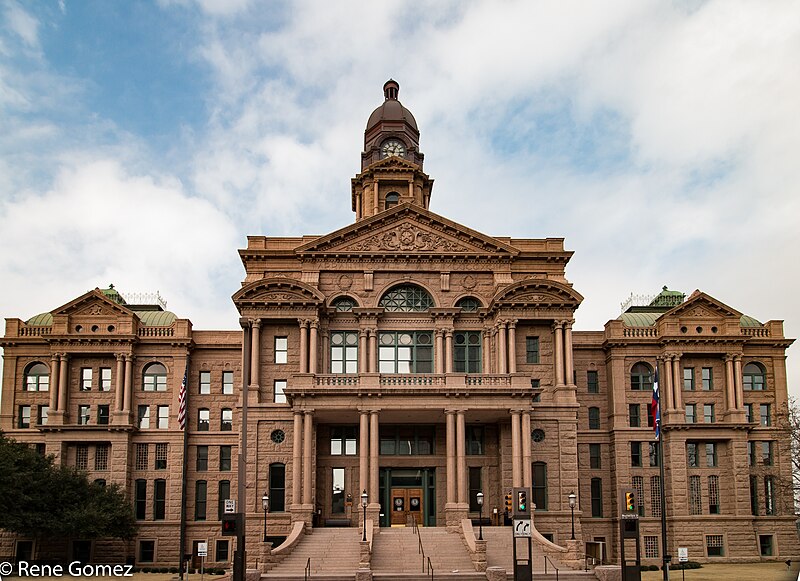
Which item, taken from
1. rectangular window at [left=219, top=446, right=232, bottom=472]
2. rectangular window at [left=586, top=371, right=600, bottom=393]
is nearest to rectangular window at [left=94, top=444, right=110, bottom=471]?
rectangular window at [left=219, top=446, right=232, bottom=472]

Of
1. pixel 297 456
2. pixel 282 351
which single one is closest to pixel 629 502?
pixel 297 456

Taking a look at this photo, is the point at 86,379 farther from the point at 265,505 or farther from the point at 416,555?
the point at 416,555

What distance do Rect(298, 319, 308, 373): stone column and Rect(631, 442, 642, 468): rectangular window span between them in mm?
22104

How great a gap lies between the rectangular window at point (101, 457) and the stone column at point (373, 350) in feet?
58.2

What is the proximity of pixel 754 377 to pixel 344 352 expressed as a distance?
27883 millimetres

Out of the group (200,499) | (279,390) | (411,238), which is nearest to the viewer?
(279,390)

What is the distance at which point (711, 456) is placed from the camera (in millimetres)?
59094

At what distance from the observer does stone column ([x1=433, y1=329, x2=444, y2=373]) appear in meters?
55.2

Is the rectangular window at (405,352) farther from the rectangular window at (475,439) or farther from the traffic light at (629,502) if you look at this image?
the traffic light at (629,502)

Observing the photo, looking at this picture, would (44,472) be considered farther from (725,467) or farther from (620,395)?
(725,467)

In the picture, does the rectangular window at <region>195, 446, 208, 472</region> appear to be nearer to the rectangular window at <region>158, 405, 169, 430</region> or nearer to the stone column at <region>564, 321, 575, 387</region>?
the rectangular window at <region>158, 405, 169, 430</region>

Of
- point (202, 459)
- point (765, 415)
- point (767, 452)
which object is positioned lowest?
point (202, 459)

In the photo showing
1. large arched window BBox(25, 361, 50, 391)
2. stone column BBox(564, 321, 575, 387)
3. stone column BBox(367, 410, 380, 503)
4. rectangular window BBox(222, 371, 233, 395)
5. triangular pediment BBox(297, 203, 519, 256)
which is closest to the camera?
stone column BBox(367, 410, 380, 503)

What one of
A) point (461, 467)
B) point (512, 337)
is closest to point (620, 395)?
point (512, 337)
